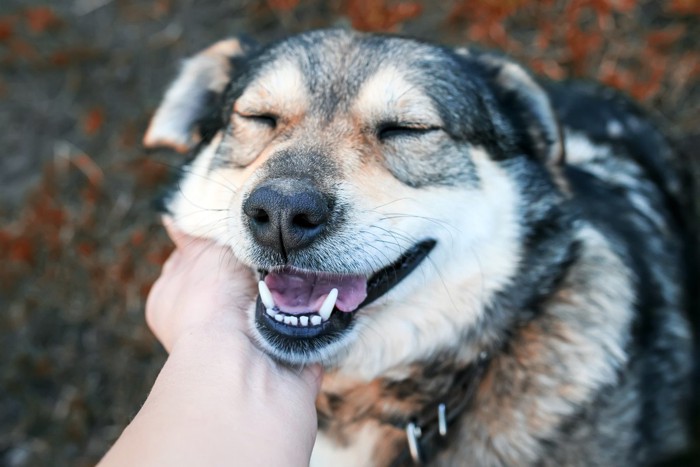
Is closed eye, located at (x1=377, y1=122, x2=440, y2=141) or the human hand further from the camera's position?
closed eye, located at (x1=377, y1=122, x2=440, y2=141)

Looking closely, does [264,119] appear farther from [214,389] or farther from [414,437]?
[414,437]

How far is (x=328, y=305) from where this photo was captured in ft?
7.01

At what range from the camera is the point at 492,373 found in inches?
99.9

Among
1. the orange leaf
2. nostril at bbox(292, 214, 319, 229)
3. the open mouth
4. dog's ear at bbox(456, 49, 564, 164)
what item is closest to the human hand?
the open mouth

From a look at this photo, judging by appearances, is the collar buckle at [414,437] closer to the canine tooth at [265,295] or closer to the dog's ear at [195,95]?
the canine tooth at [265,295]

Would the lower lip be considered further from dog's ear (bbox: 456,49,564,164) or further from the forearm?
dog's ear (bbox: 456,49,564,164)

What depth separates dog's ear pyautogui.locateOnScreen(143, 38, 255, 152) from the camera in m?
2.90

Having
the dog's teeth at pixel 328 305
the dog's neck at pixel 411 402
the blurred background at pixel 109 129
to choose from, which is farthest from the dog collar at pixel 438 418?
the blurred background at pixel 109 129

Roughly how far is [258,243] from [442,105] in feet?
2.73

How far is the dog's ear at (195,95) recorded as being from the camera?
9.52 feet

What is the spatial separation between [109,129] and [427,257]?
3.17m

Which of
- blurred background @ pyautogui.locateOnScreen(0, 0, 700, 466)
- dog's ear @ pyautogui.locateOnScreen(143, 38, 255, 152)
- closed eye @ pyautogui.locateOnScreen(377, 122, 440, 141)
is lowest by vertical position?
Result: blurred background @ pyautogui.locateOnScreen(0, 0, 700, 466)

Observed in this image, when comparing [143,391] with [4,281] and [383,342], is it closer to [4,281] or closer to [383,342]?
[4,281]

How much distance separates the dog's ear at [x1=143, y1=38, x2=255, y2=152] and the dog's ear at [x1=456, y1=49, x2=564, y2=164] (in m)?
1.06
